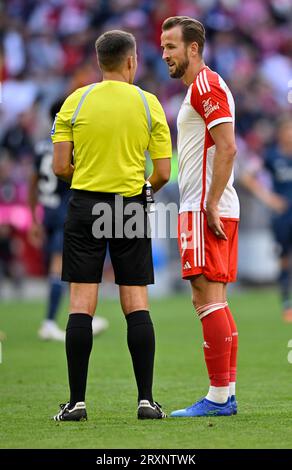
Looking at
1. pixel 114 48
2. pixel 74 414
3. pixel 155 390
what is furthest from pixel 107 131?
pixel 155 390

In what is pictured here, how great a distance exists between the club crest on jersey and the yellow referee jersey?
265 mm

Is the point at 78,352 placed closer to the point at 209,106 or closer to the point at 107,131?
the point at 107,131

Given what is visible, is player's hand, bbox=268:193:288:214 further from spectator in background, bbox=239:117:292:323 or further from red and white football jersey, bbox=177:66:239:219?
red and white football jersey, bbox=177:66:239:219

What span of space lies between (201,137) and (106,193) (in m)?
0.67

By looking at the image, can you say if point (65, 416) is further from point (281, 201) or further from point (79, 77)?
point (281, 201)

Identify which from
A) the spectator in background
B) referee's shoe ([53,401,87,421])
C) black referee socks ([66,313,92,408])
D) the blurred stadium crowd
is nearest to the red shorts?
black referee socks ([66,313,92,408])

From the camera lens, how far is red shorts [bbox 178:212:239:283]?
607 cm

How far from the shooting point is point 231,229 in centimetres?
621

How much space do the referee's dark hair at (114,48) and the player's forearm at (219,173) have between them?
2.48 ft

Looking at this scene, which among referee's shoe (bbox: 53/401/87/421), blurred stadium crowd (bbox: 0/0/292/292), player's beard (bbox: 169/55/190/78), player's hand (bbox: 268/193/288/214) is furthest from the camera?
blurred stadium crowd (bbox: 0/0/292/292)

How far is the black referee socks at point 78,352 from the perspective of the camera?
587cm

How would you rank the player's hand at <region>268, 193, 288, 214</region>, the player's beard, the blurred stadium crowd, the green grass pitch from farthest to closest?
1. the blurred stadium crowd
2. the player's hand at <region>268, 193, 288, 214</region>
3. the player's beard
4. the green grass pitch

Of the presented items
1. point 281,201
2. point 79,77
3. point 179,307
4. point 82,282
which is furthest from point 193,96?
point 179,307

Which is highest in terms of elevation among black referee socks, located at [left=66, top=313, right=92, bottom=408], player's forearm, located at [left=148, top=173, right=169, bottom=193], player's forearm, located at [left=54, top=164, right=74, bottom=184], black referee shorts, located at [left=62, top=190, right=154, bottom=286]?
player's forearm, located at [left=54, top=164, right=74, bottom=184]
